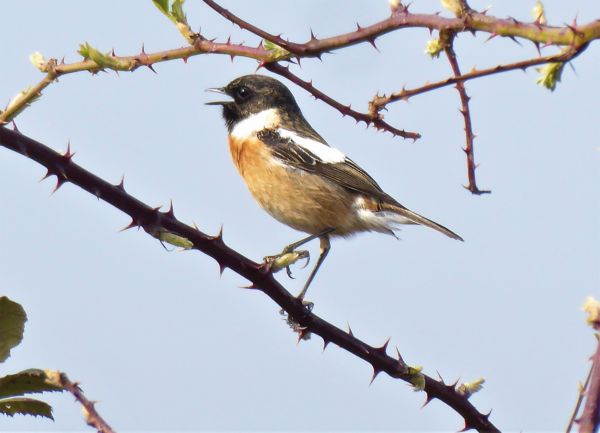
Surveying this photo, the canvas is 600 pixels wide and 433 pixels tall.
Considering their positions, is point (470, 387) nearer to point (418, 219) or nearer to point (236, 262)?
point (236, 262)

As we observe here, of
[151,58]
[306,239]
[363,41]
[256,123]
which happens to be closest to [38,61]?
[151,58]

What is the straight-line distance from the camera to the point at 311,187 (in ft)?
27.1

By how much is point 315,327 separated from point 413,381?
0.47 metres

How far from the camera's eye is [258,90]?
30.1 ft

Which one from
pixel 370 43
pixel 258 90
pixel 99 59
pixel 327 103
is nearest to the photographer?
pixel 370 43

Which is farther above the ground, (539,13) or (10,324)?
(539,13)

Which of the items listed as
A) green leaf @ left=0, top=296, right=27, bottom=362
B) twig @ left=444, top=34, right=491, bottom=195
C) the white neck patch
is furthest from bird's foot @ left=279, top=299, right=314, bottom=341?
the white neck patch

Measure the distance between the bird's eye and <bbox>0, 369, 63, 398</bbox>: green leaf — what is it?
7.38 m

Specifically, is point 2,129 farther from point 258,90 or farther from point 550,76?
point 258,90

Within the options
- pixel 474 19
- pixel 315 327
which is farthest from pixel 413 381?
pixel 474 19

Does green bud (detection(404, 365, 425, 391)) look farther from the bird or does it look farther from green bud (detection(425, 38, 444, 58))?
the bird

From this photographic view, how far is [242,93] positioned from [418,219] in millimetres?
2439

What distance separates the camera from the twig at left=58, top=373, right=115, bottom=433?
1.68 metres

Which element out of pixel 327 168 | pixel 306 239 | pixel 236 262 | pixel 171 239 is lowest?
pixel 171 239
